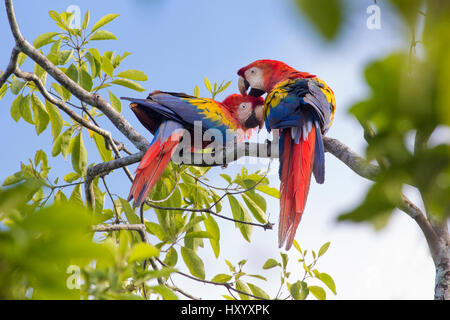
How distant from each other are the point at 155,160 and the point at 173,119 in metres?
0.32

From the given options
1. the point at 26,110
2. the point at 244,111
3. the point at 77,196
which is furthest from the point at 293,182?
the point at 26,110

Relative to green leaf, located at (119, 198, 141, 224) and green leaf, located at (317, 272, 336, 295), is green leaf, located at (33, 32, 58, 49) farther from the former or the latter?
green leaf, located at (317, 272, 336, 295)

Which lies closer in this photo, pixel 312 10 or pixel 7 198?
pixel 312 10

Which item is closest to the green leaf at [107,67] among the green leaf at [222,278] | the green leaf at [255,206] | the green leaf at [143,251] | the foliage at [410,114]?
the green leaf at [255,206]

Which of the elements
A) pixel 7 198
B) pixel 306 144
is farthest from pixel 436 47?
pixel 306 144

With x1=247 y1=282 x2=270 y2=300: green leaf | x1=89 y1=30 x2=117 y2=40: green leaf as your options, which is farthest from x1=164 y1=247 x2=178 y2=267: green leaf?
x1=89 y1=30 x2=117 y2=40: green leaf

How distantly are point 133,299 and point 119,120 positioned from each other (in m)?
1.45

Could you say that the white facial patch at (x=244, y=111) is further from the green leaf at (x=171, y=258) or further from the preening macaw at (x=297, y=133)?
the green leaf at (x=171, y=258)

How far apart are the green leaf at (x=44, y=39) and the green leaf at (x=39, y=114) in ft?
0.97

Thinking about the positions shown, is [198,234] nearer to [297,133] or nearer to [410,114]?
[297,133]

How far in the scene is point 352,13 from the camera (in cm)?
29
